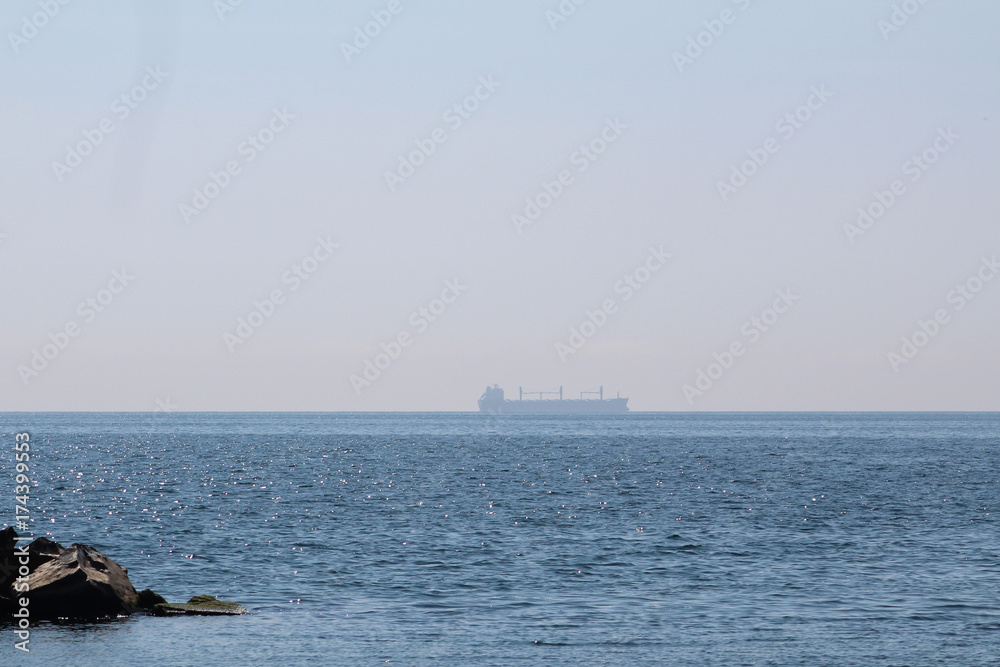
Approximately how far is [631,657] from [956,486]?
56.7m

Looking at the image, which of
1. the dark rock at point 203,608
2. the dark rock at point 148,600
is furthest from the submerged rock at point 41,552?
the dark rock at point 203,608

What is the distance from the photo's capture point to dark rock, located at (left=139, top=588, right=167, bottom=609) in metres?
28.9

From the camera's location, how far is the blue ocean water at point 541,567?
25.0m

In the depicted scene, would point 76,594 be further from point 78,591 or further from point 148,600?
point 148,600

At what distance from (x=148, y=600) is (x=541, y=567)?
1374cm

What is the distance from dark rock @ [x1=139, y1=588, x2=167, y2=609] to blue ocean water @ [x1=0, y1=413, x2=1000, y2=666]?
113 centimetres

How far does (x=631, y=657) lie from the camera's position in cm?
2414

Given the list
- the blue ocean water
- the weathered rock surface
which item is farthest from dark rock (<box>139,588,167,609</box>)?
the blue ocean water

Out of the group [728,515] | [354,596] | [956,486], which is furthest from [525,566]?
[956,486]

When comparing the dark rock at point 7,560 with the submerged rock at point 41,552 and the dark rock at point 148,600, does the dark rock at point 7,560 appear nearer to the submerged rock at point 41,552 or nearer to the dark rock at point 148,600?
the submerged rock at point 41,552

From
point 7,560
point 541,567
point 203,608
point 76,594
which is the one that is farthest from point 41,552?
point 541,567

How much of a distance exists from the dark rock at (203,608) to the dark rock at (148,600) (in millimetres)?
507

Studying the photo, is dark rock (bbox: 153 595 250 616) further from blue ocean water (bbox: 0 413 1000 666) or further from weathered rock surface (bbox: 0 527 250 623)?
blue ocean water (bbox: 0 413 1000 666)

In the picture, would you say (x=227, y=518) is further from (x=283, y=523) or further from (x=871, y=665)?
(x=871, y=665)
